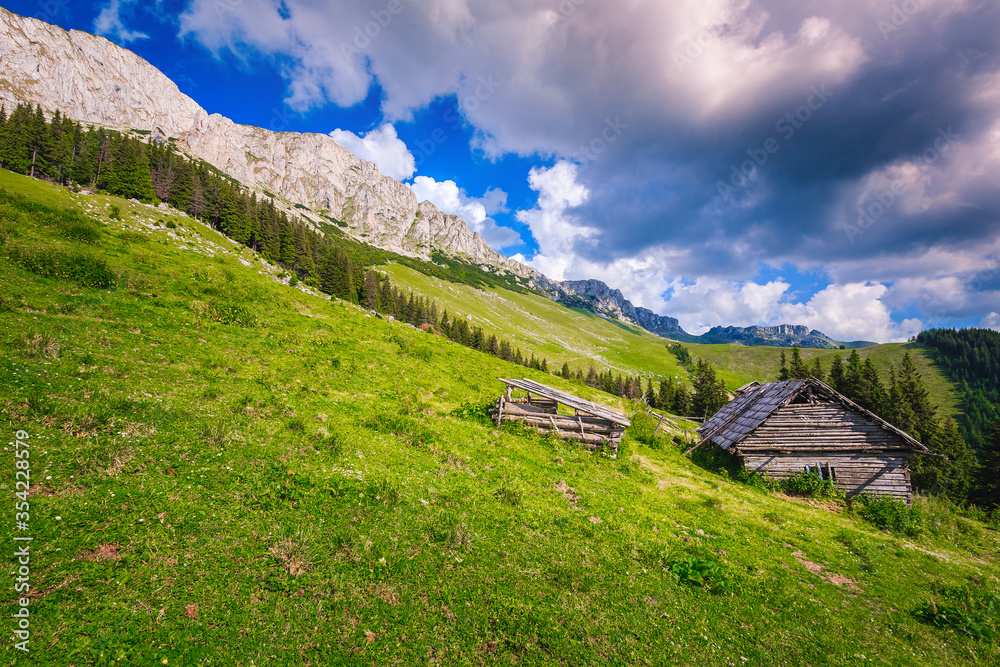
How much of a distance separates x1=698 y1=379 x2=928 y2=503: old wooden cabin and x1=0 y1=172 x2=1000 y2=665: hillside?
3.47 metres

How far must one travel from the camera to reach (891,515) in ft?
58.9

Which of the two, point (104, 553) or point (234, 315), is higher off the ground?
point (234, 315)

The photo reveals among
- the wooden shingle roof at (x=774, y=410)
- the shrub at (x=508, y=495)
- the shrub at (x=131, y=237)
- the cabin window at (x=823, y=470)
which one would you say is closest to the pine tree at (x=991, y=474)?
the wooden shingle roof at (x=774, y=410)

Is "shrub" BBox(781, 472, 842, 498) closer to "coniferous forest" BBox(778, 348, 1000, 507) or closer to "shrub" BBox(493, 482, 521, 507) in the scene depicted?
"shrub" BBox(493, 482, 521, 507)

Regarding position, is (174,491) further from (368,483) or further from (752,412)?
(752,412)

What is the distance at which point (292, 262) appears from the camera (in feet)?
264

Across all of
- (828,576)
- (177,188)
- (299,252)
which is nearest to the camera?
(828,576)

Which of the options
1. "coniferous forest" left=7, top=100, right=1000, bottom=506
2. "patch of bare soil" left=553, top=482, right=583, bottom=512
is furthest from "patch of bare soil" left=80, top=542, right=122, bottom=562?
"coniferous forest" left=7, top=100, right=1000, bottom=506

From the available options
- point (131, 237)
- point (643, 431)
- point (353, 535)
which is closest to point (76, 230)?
point (131, 237)

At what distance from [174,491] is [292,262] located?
8605 cm

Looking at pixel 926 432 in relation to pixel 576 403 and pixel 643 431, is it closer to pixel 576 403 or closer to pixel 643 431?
pixel 643 431

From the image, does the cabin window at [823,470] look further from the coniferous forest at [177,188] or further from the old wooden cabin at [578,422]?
the coniferous forest at [177,188]

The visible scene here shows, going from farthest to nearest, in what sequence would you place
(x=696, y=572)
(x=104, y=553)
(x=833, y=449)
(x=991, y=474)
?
(x=991, y=474), (x=833, y=449), (x=696, y=572), (x=104, y=553)

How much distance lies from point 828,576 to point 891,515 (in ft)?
36.0
